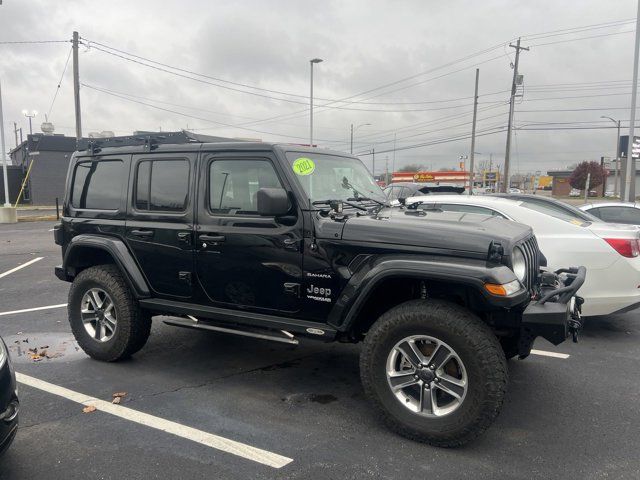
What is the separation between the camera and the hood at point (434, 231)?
3.23 metres

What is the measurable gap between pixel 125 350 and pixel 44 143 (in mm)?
31836

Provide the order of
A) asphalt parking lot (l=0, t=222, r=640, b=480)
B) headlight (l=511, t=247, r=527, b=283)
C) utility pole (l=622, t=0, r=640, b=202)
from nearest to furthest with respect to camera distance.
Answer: asphalt parking lot (l=0, t=222, r=640, b=480) < headlight (l=511, t=247, r=527, b=283) < utility pole (l=622, t=0, r=640, b=202)

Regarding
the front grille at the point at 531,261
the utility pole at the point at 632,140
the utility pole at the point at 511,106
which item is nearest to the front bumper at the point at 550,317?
the front grille at the point at 531,261

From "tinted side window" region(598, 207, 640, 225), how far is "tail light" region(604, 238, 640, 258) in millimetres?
4704

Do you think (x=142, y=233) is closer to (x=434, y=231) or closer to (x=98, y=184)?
(x=98, y=184)

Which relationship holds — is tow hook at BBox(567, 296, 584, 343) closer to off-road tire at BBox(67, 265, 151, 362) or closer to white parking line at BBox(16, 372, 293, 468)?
white parking line at BBox(16, 372, 293, 468)

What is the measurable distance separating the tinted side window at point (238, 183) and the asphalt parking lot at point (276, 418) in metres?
1.50

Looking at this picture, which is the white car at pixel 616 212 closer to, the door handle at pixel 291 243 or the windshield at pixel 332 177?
the windshield at pixel 332 177

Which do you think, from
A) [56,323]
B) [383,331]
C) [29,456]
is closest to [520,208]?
[383,331]

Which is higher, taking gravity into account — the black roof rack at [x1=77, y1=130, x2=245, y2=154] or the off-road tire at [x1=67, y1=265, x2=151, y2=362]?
the black roof rack at [x1=77, y1=130, x2=245, y2=154]

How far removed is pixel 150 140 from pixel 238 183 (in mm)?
1091

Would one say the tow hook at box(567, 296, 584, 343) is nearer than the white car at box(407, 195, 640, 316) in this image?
Yes

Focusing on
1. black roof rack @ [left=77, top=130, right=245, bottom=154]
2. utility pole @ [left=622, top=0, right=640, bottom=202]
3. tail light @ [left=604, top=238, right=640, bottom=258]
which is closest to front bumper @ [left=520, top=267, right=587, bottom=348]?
tail light @ [left=604, top=238, right=640, bottom=258]

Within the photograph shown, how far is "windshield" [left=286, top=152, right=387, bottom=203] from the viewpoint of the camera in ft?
13.0
